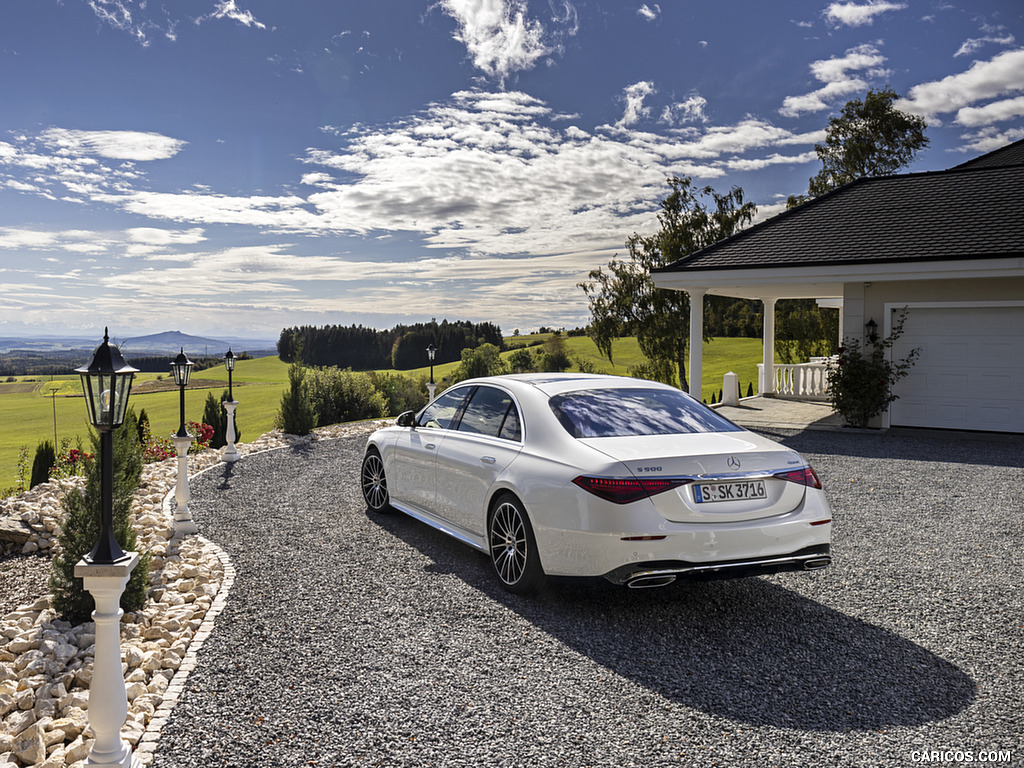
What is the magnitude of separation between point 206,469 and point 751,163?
944 inches

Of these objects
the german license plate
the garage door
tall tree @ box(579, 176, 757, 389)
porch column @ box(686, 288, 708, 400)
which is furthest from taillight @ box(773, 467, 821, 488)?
tall tree @ box(579, 176, 757, 389)

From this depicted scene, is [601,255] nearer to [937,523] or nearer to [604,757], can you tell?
[937,523]

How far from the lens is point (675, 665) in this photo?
11.7 ft

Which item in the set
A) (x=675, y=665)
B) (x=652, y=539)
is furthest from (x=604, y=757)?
(x=652, y=539)

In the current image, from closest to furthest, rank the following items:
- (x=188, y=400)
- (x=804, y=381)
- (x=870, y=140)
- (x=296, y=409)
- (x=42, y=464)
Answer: (x=42, y=464)
(x=296, y=409)
(x=804, y=381)
(x=870, y=140)
(x=188, y=400)

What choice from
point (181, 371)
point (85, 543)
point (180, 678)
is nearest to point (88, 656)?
point (85, 543)

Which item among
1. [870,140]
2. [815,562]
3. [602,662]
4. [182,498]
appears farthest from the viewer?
[870,140]

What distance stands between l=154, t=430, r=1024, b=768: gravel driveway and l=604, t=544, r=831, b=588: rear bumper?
0.35 m

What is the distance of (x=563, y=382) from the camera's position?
538 centimetres

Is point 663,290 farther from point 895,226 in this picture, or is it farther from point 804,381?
point 895,226

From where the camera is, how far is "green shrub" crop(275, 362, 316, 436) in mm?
14836

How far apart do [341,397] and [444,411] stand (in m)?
18.9

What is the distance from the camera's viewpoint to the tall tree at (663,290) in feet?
91.7

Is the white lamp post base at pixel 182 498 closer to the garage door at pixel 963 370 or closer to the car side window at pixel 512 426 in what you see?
the car side window at pixel 512 426
